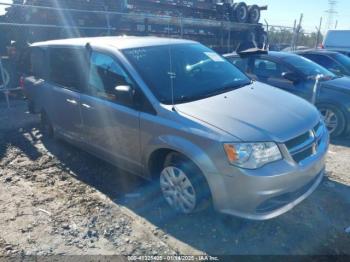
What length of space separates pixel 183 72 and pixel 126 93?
2.52 feet

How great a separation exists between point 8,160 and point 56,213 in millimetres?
1922

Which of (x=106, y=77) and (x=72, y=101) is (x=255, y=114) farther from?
(x=72, y=101)

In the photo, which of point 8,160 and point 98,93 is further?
point 8,160

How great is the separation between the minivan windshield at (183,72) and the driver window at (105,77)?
192 mm

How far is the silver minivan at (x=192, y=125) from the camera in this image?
2686 millimetres

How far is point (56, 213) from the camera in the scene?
3.43 metres

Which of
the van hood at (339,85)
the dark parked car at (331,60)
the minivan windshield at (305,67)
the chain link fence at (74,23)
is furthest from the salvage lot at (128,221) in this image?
the chain link fence at (74,23)

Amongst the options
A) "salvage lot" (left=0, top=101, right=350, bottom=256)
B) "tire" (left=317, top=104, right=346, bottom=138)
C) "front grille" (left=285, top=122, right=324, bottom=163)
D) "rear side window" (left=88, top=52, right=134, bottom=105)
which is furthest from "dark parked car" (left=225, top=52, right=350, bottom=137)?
"rear side window" (left=88, top=52, right=134, bottom=105)

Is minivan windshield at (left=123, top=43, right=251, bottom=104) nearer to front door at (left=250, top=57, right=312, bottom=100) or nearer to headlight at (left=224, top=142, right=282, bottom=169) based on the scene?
headlight at (left=224, top=142, right=282, bottom=169)

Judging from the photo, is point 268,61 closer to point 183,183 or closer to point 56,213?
point 183,183

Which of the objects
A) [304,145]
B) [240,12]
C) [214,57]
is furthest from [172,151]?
[240,12]

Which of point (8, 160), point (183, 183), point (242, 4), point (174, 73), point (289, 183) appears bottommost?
point (8, 160)

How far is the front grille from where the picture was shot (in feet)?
9.17

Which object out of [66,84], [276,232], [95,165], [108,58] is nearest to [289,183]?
[276,232]
